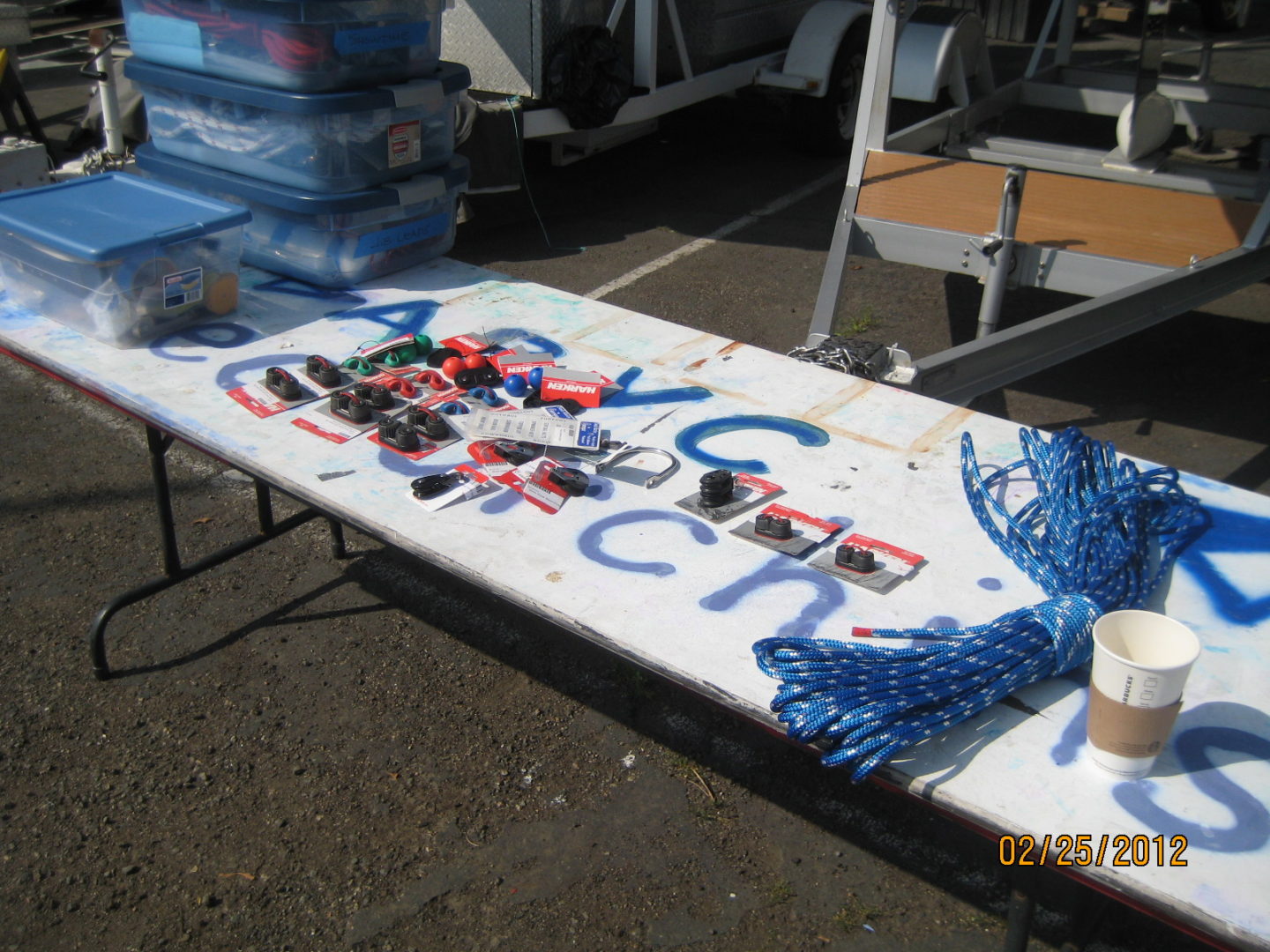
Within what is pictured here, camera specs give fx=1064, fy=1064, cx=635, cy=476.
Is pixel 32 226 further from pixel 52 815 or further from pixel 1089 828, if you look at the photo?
pixel 1089 828

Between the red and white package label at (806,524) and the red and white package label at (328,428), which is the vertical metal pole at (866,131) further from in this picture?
the red and white package label at (328,428)

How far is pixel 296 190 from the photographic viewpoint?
10.6 ft

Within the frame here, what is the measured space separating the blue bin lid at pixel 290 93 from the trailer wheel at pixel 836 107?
454 centimetres

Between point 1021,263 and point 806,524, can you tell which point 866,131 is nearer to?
point 1021,263

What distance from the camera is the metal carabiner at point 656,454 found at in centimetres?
234

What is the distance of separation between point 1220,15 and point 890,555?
1326 cm

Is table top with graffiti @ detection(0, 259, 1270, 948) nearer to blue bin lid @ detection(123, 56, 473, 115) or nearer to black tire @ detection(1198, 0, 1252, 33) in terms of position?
blue bin lid @ detection(123, 56, 473, 115)

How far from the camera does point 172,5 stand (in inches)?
131

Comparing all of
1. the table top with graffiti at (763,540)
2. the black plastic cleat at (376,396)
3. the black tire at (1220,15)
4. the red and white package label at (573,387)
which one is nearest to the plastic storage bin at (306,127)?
the table top with graffiti at (763,540)

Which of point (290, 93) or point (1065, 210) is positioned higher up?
point (290, 93)

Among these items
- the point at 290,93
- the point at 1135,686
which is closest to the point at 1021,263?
the point at 290,93

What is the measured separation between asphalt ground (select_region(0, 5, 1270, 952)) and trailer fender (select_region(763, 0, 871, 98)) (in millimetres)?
3794
